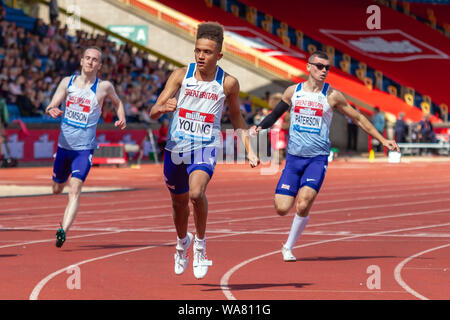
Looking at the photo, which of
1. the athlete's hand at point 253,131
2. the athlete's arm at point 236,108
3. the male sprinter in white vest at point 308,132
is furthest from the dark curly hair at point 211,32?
the male sprinter in white vest at point 308,132

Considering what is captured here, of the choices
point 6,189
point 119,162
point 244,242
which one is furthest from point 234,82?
point 119,162

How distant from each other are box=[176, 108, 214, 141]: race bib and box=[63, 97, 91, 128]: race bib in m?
3.43

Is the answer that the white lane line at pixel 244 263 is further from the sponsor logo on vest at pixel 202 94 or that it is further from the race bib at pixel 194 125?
the sponsor logo on vest at pixel 202 94

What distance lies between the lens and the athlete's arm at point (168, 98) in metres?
8.78

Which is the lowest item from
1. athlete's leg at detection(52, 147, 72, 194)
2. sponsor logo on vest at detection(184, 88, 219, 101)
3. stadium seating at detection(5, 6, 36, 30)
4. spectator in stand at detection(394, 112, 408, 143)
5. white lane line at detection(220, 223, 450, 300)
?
white lane line at detection(220, 223, 450, 300)

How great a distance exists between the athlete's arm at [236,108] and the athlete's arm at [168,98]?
41 cm

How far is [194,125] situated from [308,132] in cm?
249

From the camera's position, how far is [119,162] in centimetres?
3253

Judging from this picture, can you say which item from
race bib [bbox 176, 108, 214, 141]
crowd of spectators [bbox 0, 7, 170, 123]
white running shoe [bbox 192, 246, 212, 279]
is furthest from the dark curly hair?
crowd of spectators [bbox 0, 7, 170, 123]

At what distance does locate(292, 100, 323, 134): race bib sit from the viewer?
11.6 metres

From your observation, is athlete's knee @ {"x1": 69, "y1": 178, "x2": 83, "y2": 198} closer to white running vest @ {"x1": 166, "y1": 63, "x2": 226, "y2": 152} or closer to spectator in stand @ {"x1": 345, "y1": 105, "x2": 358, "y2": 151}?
white running vest @ {"x1": 166, "y1": 63, "x2": 226, "y2": 152}

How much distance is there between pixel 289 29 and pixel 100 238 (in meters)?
45.5
